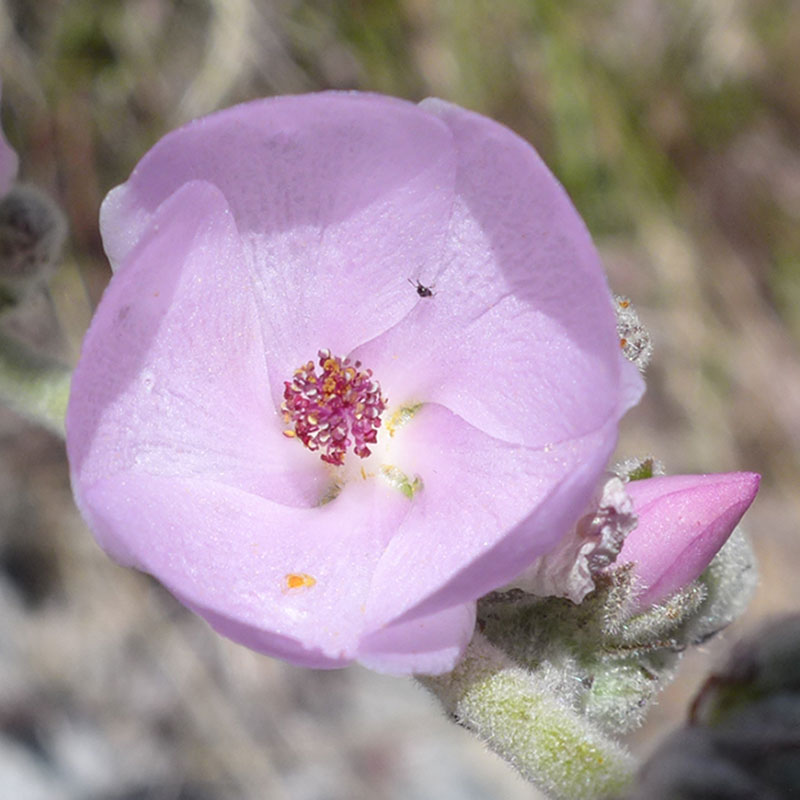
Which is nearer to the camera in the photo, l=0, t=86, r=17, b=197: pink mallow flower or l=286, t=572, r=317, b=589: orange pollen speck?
l=286, t=572, r=317, b=589: orange pollen speck

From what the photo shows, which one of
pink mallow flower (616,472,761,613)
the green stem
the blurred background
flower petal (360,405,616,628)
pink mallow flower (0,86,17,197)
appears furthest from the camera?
the blurred background

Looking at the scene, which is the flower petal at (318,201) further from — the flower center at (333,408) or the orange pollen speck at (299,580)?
the orange pollen speck at (299,580)

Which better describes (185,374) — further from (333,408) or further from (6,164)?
(6,164)

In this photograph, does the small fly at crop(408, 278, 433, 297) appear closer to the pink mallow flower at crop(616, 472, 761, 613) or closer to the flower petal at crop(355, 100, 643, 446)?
the flower petal at crop(355, 100, 643, 446)

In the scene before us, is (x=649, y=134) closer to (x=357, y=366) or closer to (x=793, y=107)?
(x=793, y=107)

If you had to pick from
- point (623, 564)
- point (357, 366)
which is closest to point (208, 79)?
point (357, 366)

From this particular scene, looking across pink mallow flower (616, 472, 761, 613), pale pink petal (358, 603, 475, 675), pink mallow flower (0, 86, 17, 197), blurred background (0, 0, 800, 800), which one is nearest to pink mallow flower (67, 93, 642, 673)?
pale pink petal (358, 603, 475, 675)

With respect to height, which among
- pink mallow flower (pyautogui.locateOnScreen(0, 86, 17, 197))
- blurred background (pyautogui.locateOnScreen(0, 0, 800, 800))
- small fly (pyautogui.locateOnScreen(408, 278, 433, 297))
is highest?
pink mallow flower (pyautogui.locateOnScreen(0, 86, 17, 197))
